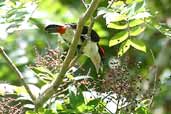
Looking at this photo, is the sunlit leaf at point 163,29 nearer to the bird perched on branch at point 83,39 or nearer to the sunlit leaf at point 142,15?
the sunlit leaf at point 142,15

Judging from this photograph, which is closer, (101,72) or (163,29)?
(163,29)

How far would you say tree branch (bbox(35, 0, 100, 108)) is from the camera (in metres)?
1.11

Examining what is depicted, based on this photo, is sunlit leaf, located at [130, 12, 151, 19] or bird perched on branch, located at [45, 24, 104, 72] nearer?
sunlit leaf, located at [130, 12, 151, 19]

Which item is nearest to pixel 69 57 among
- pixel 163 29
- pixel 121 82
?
pixel 121 82

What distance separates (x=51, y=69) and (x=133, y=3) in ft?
1.09

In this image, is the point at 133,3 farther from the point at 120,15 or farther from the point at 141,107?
the point at 141,107

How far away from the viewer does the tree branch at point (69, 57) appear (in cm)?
111

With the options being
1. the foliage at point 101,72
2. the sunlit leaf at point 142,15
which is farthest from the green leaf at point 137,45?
the sunlit leaf at point 142,15

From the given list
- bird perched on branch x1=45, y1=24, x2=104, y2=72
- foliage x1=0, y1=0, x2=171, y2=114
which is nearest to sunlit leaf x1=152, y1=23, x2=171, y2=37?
foliage x1=0, y1=0, x2=171, y2=114

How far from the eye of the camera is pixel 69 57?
3.92ft

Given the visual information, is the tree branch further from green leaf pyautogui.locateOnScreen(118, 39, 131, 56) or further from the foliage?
green leaf pyautogui.locateOnScreen(118, 39, 131, 56)

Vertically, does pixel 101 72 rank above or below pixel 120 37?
below

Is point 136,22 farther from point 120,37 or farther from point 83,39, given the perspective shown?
point 83,39

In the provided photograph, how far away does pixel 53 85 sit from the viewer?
1264mm
